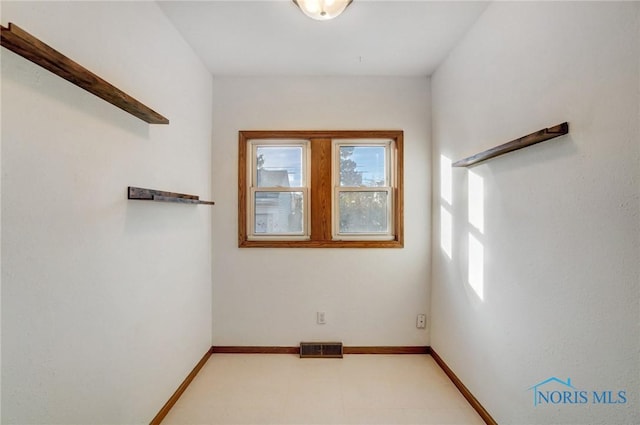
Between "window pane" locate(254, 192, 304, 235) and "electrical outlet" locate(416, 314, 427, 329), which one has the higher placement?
"window pane" locate(254, 192, 304, 235)

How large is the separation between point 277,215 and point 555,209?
2.14 m

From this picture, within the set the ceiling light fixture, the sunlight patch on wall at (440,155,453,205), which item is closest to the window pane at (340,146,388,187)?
the sunlight patch on wall at (440,155,453,205)

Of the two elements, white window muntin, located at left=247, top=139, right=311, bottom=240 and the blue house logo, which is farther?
white window muntin, located at left=247, top=139, right=311, bottom=240

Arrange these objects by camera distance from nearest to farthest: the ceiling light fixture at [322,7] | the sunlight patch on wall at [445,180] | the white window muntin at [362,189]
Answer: the ceiling light fixture at [322,7] → the sunlight patch on wall at [445,180] → the white window muntin at [362,189]

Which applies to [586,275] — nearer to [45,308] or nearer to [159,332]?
[45,308]

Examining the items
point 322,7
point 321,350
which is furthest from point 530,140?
point 321,350

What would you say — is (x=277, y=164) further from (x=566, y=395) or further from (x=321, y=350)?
(x=566, y=395)

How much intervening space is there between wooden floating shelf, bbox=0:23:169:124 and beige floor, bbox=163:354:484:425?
194cm

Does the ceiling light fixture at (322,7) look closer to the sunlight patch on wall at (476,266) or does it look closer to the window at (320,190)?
the window at (320,190)

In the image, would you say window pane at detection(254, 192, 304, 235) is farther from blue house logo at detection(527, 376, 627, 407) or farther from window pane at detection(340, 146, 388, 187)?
blue house logo at detection(527, 376, 627, 407)

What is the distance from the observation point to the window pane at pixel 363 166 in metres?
2.80

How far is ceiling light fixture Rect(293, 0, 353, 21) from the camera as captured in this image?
1.60 meters

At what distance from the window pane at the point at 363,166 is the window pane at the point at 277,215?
1.81 feet

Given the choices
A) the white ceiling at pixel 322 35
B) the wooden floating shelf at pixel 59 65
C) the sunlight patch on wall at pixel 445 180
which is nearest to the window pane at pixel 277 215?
the white ceiling at pixel 322 35
